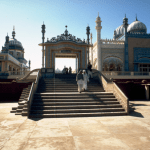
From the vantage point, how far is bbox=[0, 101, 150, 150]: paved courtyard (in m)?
4.63

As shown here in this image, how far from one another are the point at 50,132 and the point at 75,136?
3.21ft

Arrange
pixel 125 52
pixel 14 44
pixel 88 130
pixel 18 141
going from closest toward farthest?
pixel 18 141 < pixel 88 130 < pixel 125 52 < pixel 14 44

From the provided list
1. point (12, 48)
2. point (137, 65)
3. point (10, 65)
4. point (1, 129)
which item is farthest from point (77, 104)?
point (12, 48)

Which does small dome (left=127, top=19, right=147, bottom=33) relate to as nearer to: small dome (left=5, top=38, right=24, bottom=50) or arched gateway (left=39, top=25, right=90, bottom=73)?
arched gateway (left=39, top=25, right=90, bottom=73)

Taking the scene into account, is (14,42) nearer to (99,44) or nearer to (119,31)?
(119,31)

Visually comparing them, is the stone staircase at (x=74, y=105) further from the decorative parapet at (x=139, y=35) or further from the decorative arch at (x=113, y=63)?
the decorative parapet at (x=139, y=35)

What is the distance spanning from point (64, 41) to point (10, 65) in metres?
27.4

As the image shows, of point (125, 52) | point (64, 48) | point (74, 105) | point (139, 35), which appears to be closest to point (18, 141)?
point (74, 105)

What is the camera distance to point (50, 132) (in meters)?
5.87

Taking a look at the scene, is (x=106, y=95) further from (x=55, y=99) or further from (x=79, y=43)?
(x=79, y=43)

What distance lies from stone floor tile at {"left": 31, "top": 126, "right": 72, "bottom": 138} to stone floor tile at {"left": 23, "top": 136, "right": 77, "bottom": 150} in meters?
0.36

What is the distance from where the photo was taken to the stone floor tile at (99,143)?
4.56 metres

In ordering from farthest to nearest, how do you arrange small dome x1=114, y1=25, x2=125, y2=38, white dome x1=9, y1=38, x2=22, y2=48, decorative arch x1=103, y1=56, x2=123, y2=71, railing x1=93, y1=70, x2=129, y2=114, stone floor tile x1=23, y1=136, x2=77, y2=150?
white dome x1=9, y1=38, x2=22, y2=48 < small dome x1=114, y1=25, x2=125, y2=38 < decorative arch x1=103, y1=56, x2=123, y2=71 < railing x1=93, y1=70, x2=129, y2=114 < stone floor tile x1=23, y1=136, x2=77, y2=150

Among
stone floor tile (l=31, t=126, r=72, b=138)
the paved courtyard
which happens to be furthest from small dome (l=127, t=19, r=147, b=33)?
stone floor tile (l=31, t=126, r=72, b=138)
